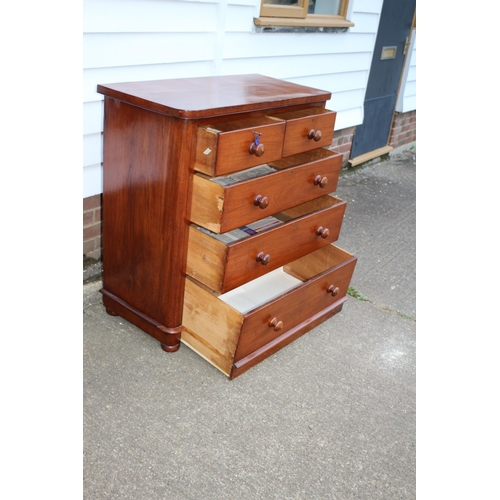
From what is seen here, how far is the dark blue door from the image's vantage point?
4992 millimetres

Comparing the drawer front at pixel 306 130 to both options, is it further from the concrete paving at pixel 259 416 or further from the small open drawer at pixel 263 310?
the concrete paving at pixel 259 416

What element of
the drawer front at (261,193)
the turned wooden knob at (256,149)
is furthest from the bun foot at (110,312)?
the turned wooden knob at (256,149)

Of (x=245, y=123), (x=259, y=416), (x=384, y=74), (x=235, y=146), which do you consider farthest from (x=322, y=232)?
(x=384, y=74)

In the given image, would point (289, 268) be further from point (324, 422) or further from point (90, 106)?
point (90, 106)

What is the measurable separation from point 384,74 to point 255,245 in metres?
3.67

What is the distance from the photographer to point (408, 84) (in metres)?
5.80

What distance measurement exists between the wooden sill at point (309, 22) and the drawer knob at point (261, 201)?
65.9 inches

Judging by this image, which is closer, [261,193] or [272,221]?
[261,193]

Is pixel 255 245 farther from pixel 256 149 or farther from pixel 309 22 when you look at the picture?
pixel 309 22

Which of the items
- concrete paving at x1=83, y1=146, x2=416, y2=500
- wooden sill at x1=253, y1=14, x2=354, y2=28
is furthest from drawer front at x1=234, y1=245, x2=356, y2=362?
wooden sill at x1=253, y1=14, x2=354, y2=28

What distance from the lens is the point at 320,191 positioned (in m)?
2.63

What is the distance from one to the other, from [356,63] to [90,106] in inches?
111

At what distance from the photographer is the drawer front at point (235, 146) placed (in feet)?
6.65
